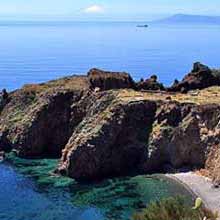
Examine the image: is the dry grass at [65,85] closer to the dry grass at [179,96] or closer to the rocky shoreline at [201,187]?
the dry grass at [179,96]

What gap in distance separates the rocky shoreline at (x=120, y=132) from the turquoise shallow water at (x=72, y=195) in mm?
3914

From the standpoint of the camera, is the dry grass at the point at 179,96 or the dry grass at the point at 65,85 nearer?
the dry grass at the point at 179,96

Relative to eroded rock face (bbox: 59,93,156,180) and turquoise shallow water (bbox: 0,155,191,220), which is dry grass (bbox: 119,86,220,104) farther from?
turquoise shallow water (bbox: 0,155,191,220)

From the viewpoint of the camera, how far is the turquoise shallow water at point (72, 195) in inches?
→ 2955

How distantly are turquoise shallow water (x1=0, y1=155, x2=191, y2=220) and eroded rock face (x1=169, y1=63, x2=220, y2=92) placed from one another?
3480cm

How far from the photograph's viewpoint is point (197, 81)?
397ft

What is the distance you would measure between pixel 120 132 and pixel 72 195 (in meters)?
15.7

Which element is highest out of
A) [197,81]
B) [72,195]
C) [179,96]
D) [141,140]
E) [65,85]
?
[197,81]

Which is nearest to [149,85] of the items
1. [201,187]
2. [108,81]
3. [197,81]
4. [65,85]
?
[108,81]

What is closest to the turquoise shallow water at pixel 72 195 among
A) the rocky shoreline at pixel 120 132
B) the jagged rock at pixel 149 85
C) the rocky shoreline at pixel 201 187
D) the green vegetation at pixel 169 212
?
the rocky shoreline at pixel 201 187

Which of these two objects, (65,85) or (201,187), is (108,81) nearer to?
(65,85)

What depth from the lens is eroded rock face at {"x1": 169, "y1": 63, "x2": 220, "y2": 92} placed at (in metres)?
120

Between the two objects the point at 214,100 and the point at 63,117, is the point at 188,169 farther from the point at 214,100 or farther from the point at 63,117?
the point at 63,117

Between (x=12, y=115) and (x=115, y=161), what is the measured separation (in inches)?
1299
